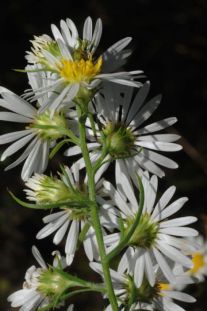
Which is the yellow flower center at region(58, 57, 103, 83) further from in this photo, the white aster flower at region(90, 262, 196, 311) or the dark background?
the dark background

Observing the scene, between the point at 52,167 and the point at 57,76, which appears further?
the point at 52,167

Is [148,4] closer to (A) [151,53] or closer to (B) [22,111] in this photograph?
(A) [151,53]

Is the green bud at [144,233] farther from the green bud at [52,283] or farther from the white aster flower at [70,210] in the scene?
the green bud at [52,283]

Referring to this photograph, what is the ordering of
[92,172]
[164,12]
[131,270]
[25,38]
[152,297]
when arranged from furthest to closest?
[164,12]
[25,38]
[152,297]
[131,270]
[92,172]

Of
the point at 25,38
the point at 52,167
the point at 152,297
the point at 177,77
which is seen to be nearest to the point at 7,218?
the point at 52,167

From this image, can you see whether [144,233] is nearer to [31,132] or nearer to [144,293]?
[144,293]

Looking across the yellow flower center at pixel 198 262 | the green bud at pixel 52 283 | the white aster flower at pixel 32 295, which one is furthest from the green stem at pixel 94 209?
the yellow flower center at pixel 198 262

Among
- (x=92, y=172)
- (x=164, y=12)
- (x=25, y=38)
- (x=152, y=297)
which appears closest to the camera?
(x=92, y=172)

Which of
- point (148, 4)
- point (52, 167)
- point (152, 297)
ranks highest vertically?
point (148, 4)
